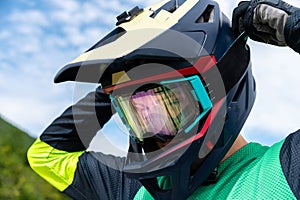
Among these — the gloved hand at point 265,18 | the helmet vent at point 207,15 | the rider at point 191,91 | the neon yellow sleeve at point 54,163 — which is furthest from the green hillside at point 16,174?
the gloved hand at point 265,18

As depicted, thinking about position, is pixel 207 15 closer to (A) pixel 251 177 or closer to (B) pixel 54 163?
(A) pixel 251 177

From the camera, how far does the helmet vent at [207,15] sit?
102 inches

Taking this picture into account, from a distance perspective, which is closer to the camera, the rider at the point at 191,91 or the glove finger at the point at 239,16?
the rider at the point at 191,91

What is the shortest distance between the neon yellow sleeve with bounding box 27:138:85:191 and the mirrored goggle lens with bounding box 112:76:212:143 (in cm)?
82

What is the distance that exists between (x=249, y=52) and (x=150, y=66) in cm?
48

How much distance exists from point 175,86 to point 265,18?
1.39 ft

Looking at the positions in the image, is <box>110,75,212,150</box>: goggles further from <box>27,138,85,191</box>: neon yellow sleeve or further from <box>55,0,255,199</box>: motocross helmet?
<box>27,138,85,191</box>: neon yellow sleeve

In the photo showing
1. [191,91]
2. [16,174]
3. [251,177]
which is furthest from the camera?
[16,174]

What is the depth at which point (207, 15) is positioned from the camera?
8.68 ft

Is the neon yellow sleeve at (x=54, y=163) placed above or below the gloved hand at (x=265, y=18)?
below

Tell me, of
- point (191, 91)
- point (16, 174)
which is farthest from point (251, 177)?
point (16, 174)

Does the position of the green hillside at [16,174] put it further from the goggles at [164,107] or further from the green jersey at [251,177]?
the green jersey at [251,177]

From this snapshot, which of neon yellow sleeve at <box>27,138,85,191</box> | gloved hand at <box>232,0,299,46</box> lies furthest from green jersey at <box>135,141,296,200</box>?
neon yellow sleeve at <box>27,138,85,191</box>

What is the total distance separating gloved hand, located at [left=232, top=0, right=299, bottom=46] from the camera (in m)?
2.24
